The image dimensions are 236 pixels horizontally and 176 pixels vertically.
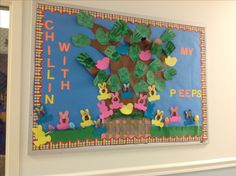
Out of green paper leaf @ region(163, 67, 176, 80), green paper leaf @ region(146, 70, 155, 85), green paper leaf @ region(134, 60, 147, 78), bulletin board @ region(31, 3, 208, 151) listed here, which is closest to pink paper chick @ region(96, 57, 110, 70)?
bulletin board @ region(31, 3, 208, 151)

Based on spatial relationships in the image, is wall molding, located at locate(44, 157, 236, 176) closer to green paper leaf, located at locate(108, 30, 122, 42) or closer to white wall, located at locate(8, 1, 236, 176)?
white wall, located at locate(8, 1, 236, 176)

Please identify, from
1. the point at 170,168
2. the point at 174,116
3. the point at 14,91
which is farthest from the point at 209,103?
the point at 14,91

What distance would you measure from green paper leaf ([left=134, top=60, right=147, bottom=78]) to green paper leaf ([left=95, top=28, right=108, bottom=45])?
0.93 feet

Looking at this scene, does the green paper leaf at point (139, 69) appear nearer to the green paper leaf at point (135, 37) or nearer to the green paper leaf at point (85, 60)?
the green paper leaf at point (135, 37)

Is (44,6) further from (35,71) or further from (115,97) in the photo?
(115,97)

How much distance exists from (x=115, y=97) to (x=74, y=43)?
470mm

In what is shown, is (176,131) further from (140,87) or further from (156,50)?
(156,50)

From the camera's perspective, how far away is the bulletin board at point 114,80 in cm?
166

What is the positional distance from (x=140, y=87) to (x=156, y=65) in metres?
0.22

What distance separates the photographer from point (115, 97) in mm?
1817

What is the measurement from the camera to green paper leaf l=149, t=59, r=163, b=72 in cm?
193

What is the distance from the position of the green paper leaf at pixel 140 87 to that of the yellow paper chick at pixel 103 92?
0.72 ft

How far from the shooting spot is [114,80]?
1.82 metres

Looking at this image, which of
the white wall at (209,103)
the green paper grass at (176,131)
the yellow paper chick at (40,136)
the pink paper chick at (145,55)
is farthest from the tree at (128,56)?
the yellow paper chick at (40,136)
